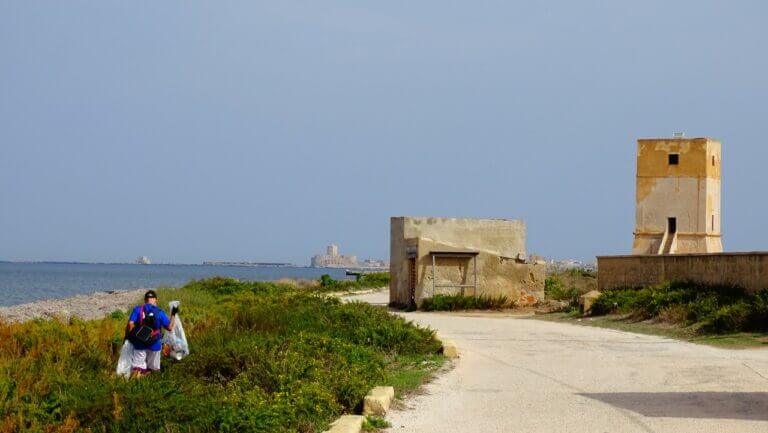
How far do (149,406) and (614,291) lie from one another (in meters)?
22.1

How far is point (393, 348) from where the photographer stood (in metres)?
17.6

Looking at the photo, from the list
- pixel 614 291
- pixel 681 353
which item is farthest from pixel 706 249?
pixel 681 353

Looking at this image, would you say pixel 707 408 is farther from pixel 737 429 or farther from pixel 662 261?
pixel 662 261

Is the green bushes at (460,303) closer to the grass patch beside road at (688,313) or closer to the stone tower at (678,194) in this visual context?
the grass patch beside road at (688,313)

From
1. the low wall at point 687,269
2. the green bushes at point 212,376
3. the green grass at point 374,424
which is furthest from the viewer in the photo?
the low wall at point 687,269

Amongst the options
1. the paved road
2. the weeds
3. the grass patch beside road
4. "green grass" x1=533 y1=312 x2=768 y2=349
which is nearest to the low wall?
the grass patch beside road

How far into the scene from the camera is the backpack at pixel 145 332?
13.8 m

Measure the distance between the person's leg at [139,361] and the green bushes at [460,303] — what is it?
777 inches

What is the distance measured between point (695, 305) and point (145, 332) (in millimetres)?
15011

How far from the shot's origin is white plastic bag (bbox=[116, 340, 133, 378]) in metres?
13.7

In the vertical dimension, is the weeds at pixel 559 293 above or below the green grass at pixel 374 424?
above

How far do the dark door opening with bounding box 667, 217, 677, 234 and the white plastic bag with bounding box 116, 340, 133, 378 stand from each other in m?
37.8

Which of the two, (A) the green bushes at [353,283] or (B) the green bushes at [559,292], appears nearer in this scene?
(B) the green bushes at [559,292]

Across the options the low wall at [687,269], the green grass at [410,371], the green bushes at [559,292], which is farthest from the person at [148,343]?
the green bushes at [559,292]
